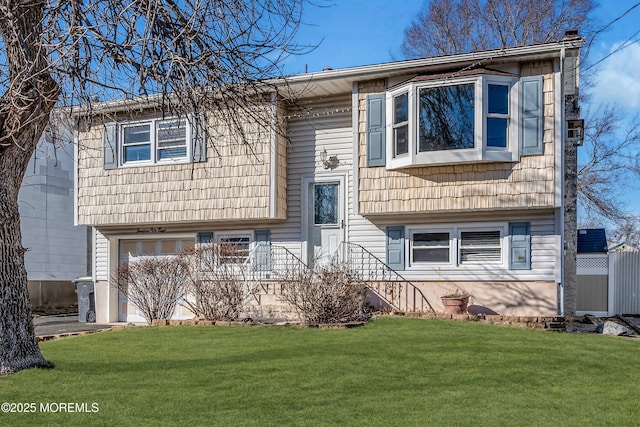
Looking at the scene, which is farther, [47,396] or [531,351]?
[531,351]

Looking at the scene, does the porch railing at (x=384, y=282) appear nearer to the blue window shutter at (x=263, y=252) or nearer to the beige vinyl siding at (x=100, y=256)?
the blue window shutter at (x=263, y=252)

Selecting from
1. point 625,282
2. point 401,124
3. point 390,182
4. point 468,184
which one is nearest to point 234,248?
point 390,182

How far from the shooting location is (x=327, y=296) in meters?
10.2

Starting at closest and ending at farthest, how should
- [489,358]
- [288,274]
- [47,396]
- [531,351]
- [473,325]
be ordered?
[47,396] < [489,358] < [531,351] < [473,325] < [288,274]

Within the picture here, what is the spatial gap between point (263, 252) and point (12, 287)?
7.32 m

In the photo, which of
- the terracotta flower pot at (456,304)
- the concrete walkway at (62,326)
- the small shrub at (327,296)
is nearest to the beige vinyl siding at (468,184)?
the terracotta flower pot at (456,304)

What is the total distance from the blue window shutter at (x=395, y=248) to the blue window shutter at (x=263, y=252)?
9.37 feet

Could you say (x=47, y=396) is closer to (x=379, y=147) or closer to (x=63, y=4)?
(x=63, y=4)

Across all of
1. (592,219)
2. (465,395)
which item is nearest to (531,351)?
(465,395)

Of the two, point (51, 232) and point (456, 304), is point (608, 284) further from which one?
point (51, 232)

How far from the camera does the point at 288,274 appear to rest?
11.1 m

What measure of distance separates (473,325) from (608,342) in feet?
6.79

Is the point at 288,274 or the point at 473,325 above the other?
the point at 288,274

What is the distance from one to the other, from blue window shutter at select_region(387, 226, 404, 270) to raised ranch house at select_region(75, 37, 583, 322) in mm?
42
